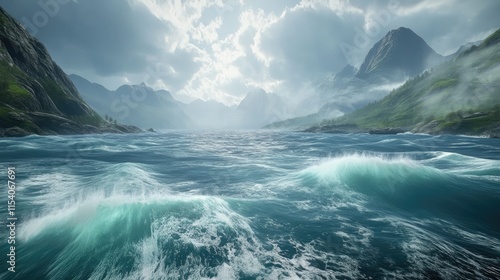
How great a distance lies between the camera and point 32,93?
122 m

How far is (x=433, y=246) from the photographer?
41.2 feet

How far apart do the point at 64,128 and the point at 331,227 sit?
143823 millimetres

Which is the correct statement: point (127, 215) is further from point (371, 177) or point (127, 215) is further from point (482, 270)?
point (371, 177)

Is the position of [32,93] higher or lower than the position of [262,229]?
higher

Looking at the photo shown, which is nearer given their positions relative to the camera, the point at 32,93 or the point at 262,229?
the point at 262,229

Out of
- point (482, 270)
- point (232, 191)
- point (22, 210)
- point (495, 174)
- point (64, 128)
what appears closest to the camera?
point (482, 270)

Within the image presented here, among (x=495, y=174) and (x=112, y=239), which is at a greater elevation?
(x=495, y=174)

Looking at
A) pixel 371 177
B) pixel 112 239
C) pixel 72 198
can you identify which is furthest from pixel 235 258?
pixel 371 177

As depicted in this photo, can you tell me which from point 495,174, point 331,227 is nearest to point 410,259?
point 331,227

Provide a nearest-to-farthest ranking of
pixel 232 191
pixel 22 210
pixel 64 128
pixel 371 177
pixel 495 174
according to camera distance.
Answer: pixel 22 210 < pixel 232 191 < pixel 371 177 < pixel 495 174 < pixel 64 128

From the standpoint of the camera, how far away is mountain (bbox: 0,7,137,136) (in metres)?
94.8

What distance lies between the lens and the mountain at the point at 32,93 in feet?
311

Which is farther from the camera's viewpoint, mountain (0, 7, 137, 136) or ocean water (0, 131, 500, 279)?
mountain (0, 7, 137, 136)

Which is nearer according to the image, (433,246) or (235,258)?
(235,258)
